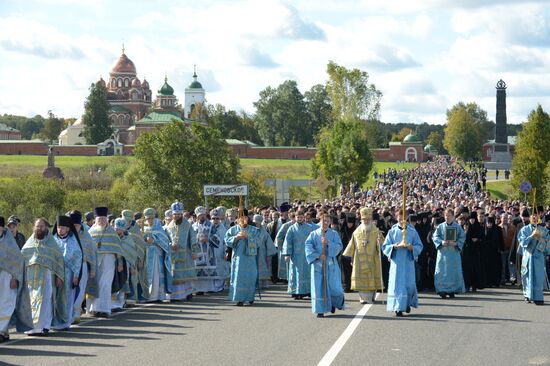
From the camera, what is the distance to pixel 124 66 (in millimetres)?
168750

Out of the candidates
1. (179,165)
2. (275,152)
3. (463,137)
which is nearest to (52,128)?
(275,152)

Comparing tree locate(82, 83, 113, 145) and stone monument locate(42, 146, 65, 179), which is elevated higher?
tree locate(82, 83, 113, 145)

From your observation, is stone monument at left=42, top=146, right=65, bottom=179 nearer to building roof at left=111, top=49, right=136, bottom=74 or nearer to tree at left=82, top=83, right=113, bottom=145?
tree at left=82, top=83, right=113, bottom=145

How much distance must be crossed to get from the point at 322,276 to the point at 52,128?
16908 centimetres

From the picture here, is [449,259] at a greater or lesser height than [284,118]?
lesser

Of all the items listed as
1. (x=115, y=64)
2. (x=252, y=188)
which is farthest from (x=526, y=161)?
(x=115, y=64)

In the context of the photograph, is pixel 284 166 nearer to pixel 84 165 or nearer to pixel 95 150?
pixel 84 165

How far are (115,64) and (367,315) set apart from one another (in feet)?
513

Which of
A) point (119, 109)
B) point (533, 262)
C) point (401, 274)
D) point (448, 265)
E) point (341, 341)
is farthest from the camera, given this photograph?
point (119, 109)

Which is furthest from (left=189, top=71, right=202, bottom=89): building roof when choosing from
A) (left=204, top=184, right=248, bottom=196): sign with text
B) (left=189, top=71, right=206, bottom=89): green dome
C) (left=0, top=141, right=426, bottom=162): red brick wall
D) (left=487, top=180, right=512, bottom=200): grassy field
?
(left=204, top=184, right=248, bottom=196): sign with text

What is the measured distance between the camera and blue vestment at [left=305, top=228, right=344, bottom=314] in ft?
56.1

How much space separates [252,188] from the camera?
64.6 metres

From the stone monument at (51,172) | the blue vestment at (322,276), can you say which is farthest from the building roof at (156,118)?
the blue vestment at (322,276)

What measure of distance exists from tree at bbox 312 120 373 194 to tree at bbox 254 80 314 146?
64288 millimetres
